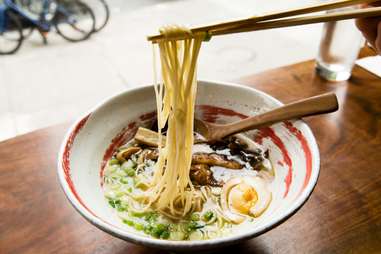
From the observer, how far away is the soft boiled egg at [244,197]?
837 millimetres

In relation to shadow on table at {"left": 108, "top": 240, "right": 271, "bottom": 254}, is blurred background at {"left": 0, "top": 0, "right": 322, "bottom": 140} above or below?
below

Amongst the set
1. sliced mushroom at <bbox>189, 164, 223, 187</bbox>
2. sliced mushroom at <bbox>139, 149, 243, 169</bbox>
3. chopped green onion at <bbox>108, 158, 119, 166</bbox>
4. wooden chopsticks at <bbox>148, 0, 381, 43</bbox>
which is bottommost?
sliced mushroom at <bbox>189, 164, 223, 187</bbox>

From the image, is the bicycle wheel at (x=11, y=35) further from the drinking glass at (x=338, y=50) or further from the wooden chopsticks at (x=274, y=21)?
the wooden chopsticks at (x=274, y=21)

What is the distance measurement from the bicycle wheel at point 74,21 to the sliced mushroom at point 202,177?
125 inches

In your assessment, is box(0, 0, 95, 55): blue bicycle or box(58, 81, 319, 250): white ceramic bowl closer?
box(58, 81, 319, 250): white ceramic bowl

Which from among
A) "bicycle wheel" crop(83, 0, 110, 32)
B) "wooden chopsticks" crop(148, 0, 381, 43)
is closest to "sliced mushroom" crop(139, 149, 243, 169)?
"wooden chopsticks" crop(148, 0, 381, 43)

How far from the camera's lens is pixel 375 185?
3.20ft

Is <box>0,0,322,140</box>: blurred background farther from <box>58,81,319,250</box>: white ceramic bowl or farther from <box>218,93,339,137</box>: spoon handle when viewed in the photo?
<box>218,93,339,137</box>: spoon handle

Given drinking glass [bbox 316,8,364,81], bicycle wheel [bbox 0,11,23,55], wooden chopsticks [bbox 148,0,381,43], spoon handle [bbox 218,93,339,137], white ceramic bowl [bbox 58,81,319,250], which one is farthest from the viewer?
bicycle wheel [bbox 0,11,23,55]

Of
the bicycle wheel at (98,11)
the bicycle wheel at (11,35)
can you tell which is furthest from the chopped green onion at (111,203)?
the bicycle wheel at (98,11)

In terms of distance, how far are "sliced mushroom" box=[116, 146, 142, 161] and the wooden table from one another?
178 mm

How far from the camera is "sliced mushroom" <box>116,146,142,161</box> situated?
0.96 meters

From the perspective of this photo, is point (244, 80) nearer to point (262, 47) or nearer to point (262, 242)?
point (262, 242)

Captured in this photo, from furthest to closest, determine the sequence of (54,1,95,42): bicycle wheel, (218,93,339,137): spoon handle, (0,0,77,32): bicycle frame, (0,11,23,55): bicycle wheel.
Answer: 1. (54,1,95,42): bicycle wheel
2. (0,0,77,32): bicycle frame
3. (0,11,23,55): bicycle wheel
4. (218,93,339,137): spoon handle
